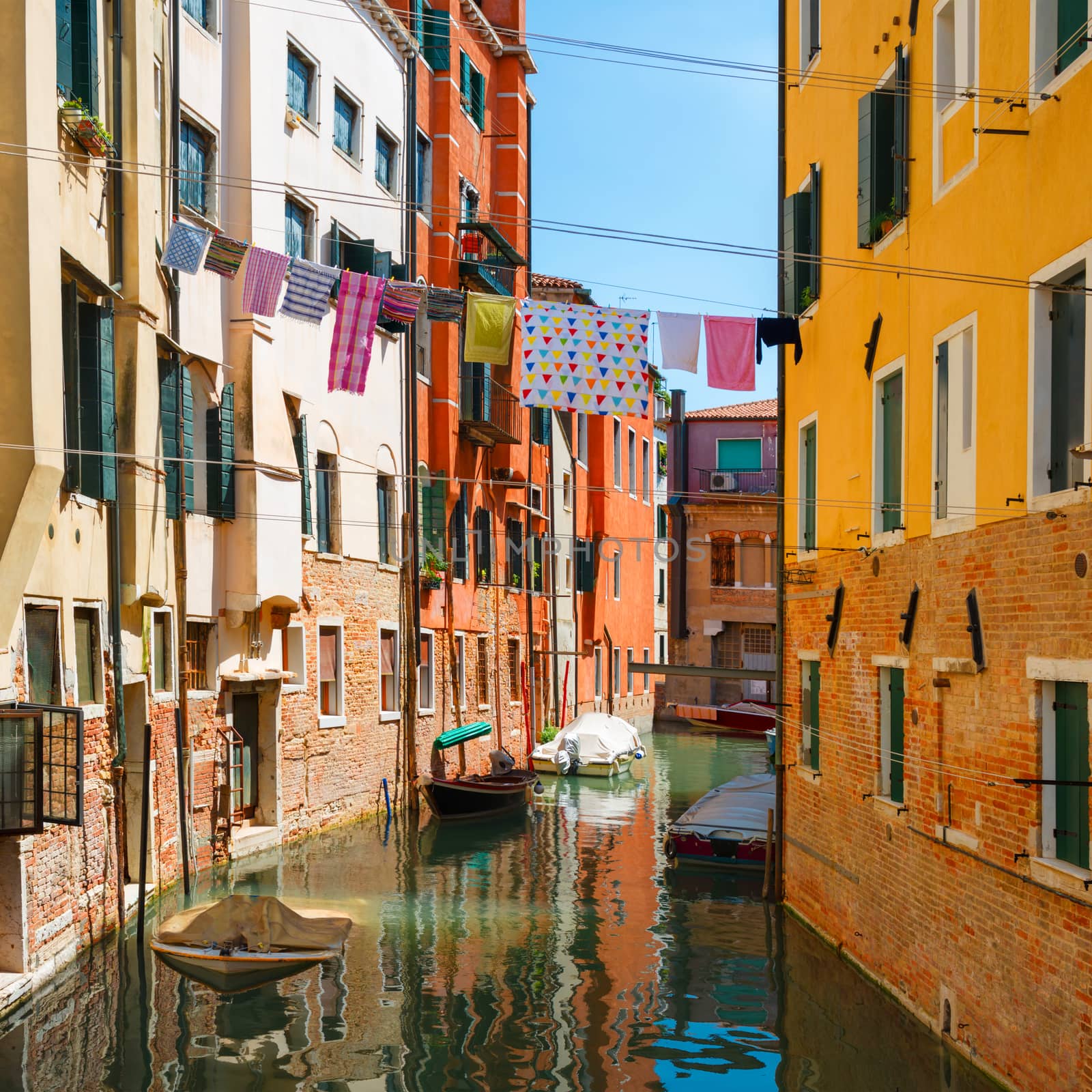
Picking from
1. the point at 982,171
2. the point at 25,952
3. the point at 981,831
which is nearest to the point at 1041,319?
the point at 982,171

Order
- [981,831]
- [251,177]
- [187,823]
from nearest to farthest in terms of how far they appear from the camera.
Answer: [981,831]
[187,823]
[251,177]

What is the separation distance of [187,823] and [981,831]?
1018cm

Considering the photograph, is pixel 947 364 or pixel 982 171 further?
pixel 947 364

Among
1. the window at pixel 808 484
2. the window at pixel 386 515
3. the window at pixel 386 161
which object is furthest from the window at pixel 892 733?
the window at pixel 386 161

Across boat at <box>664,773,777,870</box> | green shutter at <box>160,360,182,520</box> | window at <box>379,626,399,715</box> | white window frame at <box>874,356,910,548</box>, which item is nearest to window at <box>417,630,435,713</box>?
window at <box>379,626,399,715</box>

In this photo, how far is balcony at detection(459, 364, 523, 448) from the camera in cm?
2666

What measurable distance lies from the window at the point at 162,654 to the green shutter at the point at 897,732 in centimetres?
819

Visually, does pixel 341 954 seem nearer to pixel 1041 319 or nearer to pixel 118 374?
pixel 118 374

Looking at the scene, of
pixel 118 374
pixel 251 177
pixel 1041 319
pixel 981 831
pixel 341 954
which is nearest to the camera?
pixel 1041 319

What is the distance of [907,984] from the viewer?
35.3 ft

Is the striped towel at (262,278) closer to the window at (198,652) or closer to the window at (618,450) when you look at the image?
the window at (198,652)

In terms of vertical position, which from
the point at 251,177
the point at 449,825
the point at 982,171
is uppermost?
the point at 251,177

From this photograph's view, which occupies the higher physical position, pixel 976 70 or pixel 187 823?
pixel 976 70

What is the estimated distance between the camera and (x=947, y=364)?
33.8 ft
